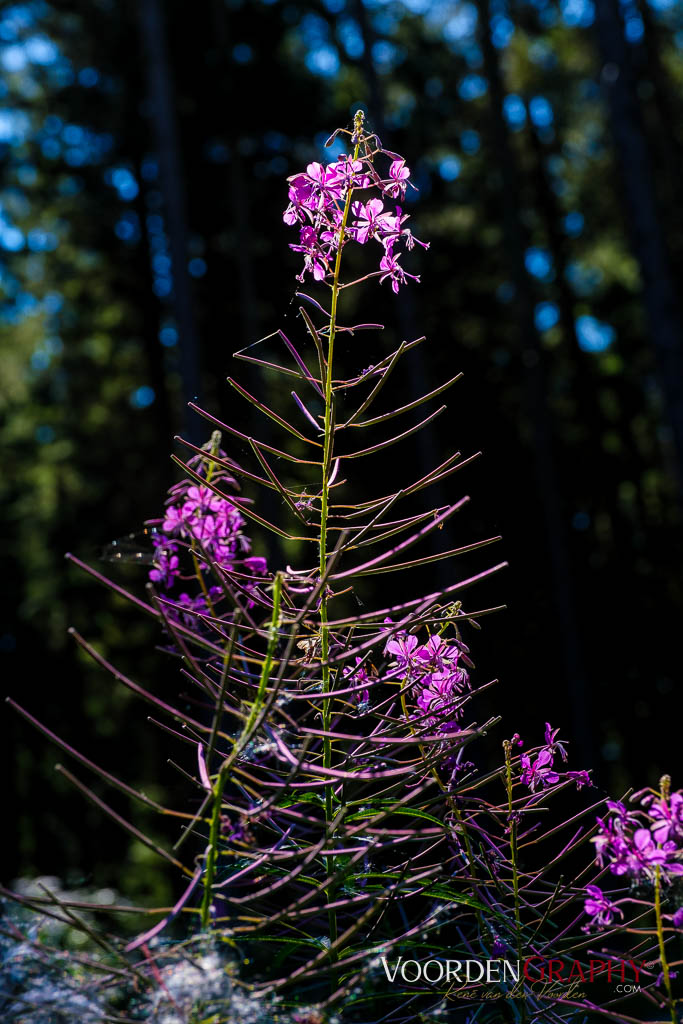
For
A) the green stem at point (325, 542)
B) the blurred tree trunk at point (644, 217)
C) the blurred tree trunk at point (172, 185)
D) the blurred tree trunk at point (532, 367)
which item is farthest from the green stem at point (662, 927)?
the blurred tree trunk at point (532, 367)

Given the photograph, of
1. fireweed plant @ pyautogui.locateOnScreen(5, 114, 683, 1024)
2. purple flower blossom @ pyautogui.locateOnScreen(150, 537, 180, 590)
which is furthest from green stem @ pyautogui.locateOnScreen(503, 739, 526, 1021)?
purple flower blossom @ pyautogui.locateOnScreen(150, 537, 180, 590)

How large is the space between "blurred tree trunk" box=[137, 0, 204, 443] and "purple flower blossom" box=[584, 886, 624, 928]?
7680 mm

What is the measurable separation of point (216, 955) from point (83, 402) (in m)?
12.6

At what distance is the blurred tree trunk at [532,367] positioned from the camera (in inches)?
400

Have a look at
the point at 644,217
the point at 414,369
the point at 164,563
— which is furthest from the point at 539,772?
the point at 644,217

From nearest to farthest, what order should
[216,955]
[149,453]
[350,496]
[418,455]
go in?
[216,955], [350,496], [418,455], [149,453]

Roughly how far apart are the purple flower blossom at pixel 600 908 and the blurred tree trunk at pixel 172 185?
7680 mm

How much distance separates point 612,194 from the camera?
14828 millimetres

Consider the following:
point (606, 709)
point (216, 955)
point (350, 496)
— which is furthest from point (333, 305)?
point (606, 709)

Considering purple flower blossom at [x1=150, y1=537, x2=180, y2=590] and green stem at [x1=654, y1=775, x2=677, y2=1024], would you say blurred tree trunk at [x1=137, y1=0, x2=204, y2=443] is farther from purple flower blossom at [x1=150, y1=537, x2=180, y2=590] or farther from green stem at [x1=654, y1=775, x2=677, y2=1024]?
green stem at [x1=654, y1=775, x2=677, y2=1024]

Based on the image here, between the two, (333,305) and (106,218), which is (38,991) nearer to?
(333,305)

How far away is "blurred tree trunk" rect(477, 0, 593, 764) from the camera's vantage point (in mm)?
10164

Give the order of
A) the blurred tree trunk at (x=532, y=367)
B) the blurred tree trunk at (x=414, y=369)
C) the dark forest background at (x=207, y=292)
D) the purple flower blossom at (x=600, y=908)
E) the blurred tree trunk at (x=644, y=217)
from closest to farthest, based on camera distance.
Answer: the purple flower blossom at (x=600, y=908) → the blurred tree trunk at (x=414, y=369) → the blurred tree trunk at (x=644, y=217) → the blurred tree trunk at (x=532, y=367) → the dark forest background at (x=207, y=292)

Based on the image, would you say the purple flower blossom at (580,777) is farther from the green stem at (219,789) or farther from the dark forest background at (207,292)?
the dark forest background at (207,292)
